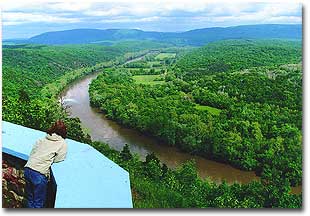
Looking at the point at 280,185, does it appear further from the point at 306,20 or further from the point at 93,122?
the point at 93,122

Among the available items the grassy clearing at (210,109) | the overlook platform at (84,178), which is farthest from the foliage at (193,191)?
the grassy clearing at (210,109)

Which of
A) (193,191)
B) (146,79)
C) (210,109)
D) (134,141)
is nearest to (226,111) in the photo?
(210,109)

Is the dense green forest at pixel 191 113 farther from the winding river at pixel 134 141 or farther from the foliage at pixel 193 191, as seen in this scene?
the winding river at pixel 134 141

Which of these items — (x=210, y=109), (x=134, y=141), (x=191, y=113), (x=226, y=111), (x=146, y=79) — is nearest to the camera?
(x=191, y=113)

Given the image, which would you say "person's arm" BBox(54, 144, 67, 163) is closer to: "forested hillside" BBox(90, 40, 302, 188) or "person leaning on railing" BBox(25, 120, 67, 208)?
"person leaning on railing" BBox(25, 120, 67, 208)

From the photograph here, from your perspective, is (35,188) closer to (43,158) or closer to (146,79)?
(43,158)

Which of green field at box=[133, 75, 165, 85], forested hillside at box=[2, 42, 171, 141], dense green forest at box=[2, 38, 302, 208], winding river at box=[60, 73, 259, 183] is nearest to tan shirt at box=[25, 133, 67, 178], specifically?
dense green forest at box=[2, 38, 302, 208]

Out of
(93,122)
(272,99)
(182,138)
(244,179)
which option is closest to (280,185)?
(244,179)
